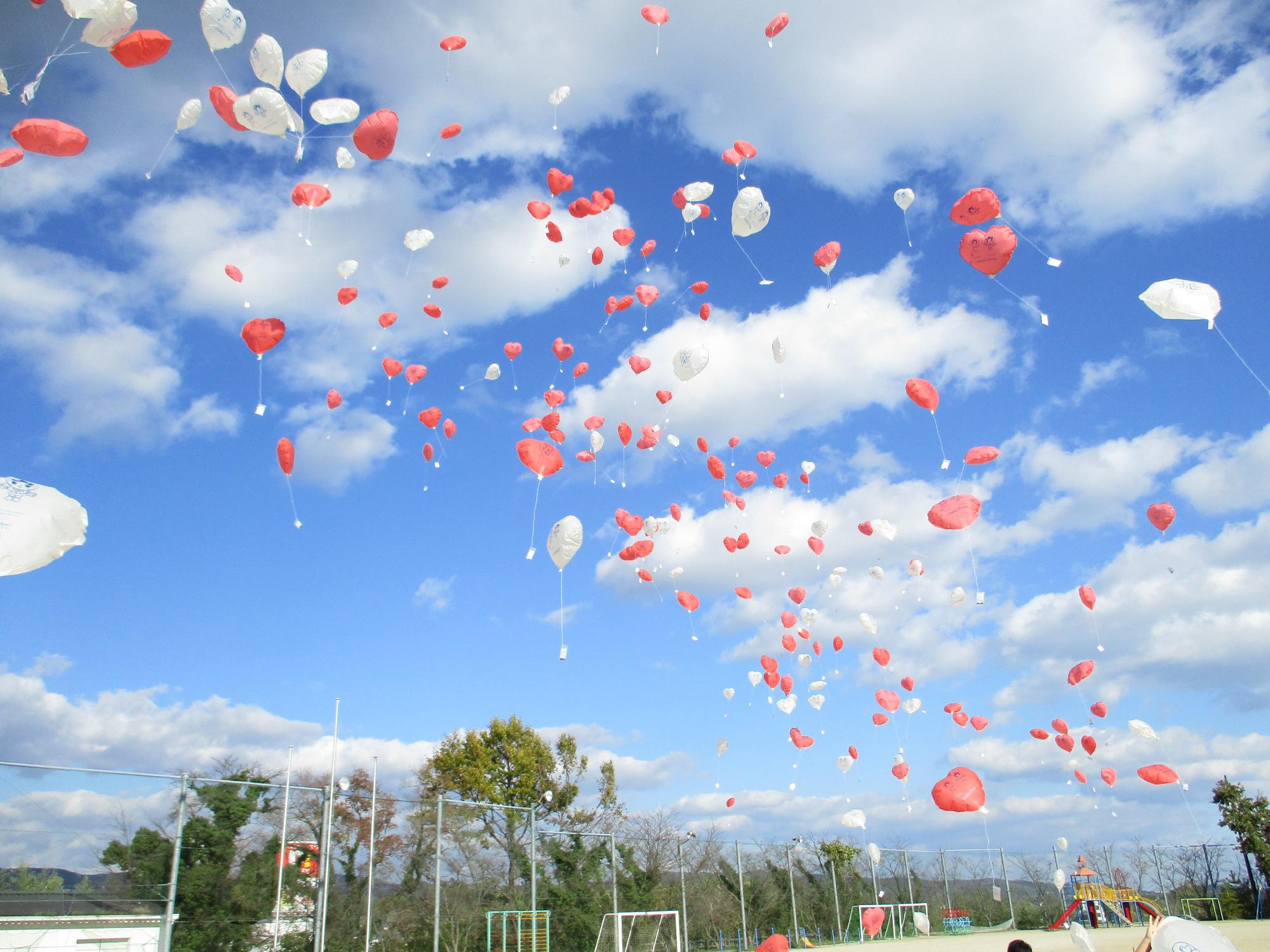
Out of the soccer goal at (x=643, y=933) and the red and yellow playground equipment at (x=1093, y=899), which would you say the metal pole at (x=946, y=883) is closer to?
the red and yellow playground equipment at (x=1093, y=899)

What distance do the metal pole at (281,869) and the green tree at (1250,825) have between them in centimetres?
2164

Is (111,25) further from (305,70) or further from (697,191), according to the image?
(697,191)

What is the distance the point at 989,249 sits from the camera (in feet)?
25.6

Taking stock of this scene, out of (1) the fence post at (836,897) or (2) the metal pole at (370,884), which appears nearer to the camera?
(2) the metal pole at (370,884)

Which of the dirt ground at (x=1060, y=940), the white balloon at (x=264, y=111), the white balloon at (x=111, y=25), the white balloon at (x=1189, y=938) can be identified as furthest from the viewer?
the dirt ground at (x=1060, y=940)

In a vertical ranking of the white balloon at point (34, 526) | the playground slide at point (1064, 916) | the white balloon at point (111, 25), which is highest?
the white balloon at point (111, 25)

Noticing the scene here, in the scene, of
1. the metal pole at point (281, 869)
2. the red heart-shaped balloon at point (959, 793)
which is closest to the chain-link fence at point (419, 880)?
the metal pole at point (281, 869)

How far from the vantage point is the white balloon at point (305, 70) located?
7.35m

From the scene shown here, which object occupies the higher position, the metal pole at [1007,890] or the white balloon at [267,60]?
the white balloon at [267,60]

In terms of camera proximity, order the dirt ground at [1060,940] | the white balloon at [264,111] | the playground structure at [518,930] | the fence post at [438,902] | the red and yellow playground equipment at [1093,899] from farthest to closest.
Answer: the red and yellow playground equipment at [1093,899] → the dirt ground at [1060,940] → the playground structure at [518,930] → the fence post at [438,902] → the white balloon at [264,111]

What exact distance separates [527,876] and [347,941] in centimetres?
329

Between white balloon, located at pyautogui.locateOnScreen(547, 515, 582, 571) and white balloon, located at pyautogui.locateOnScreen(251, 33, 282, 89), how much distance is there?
182 inches

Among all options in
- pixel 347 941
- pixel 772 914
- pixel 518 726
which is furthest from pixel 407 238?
pixel 518 726

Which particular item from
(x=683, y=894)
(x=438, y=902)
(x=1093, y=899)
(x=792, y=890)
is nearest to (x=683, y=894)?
(x=683, y=894)
